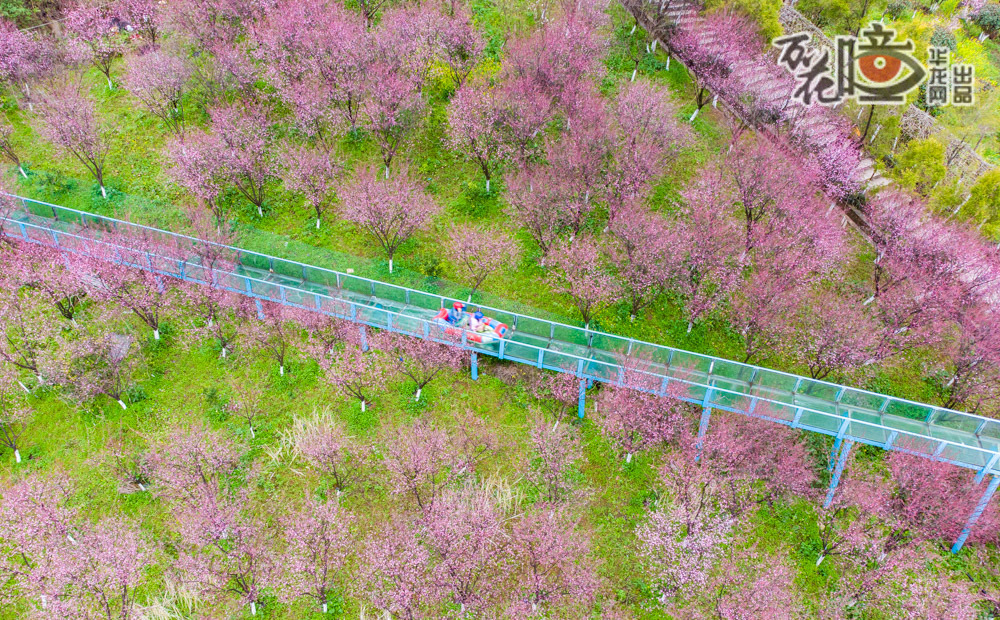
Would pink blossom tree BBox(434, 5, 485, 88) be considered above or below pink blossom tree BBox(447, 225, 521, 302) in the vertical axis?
above

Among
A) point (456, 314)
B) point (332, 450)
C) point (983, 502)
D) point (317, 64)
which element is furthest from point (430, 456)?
point (317, 64)

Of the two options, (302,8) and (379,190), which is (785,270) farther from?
(302,8)

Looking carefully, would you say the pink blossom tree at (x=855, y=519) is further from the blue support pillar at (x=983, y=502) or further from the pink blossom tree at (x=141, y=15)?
the pink blossom tree at (x=141, y=15)

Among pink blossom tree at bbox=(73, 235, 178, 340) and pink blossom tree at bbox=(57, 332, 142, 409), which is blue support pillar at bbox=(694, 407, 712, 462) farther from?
pink blossom tree at bbox=(73, 235, 178, 340)

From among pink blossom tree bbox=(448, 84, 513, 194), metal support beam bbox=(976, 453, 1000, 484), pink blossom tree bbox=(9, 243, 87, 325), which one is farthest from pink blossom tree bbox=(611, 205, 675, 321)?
pink blossom tree bbox=(9, 243, 87, 325)

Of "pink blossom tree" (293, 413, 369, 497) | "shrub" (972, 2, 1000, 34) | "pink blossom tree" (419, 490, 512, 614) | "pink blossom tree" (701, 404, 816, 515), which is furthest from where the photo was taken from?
"shrub" (972, 2, 1000, 34)

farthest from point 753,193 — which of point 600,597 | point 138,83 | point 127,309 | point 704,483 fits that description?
point 138,83
